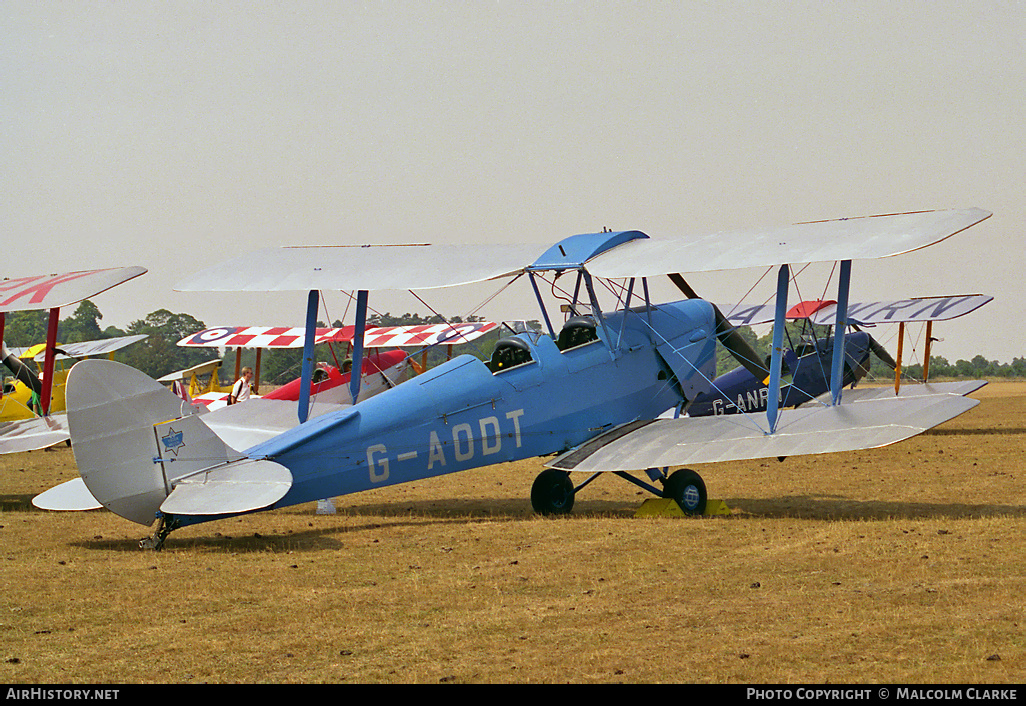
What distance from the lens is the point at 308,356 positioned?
11.2 meters

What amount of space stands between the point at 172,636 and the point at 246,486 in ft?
7.80

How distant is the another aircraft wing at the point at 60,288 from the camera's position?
10.6 meters

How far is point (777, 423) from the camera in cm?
1038

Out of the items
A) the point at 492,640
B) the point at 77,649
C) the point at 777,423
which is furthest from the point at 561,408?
the point at 77,649

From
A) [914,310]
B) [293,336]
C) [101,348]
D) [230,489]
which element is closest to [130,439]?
[230,489]

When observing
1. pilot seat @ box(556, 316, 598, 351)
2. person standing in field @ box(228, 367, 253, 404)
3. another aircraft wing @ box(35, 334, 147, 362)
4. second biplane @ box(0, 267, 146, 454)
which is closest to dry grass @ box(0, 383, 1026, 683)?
second biplane @ box(0, 267, 146, 454)

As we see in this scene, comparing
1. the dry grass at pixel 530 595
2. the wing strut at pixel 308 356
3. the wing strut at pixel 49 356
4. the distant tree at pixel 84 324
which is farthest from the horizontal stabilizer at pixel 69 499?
the distant tree at pixel 84 324

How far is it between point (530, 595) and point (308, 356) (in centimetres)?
513

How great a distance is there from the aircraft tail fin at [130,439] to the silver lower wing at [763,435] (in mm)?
3322

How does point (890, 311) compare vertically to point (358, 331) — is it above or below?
below

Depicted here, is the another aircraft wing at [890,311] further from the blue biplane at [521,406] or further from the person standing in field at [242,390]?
the blue biplane at [521,406]

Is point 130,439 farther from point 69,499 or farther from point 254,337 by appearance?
point 254,337

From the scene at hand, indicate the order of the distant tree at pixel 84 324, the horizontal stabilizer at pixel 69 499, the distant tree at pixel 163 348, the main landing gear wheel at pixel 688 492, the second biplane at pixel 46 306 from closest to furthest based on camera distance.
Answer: the horizontal stabilizer at pixel 69 499, the main landing gear wheel at pixel 688 492, the second biplane at pixel 46 306, the distant tree at pixel 163 348, the distant tree at pixel 84 324
